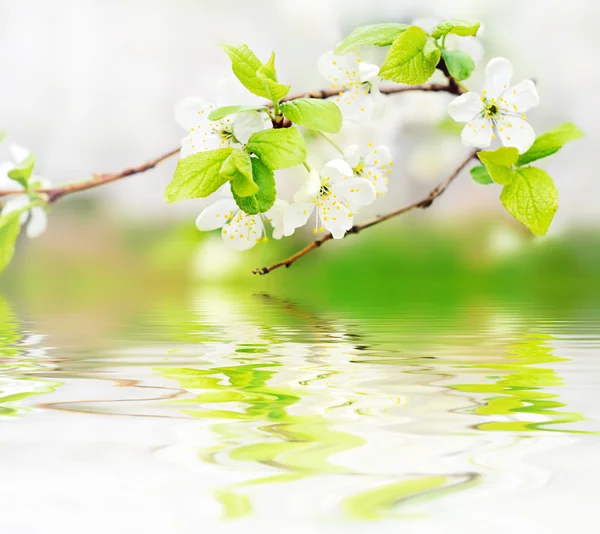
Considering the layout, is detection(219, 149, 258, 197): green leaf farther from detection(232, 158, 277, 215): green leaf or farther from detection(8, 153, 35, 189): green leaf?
detection(8, 153, 35, 189): green leaf

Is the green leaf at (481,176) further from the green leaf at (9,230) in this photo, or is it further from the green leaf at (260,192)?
the green leaf at (9,230)

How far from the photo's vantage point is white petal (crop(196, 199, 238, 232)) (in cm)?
45

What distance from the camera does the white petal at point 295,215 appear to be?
44cm

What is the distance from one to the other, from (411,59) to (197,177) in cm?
14

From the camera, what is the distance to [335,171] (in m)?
0.46

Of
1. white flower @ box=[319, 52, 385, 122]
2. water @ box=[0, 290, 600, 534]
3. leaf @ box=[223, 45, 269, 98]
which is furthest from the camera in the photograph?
white flower @ box=[319, 52, 385, 122]

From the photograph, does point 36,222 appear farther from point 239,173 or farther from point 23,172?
point 239,173

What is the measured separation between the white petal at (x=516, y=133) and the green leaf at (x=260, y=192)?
6.2 inches

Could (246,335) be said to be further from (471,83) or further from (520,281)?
(520,281)

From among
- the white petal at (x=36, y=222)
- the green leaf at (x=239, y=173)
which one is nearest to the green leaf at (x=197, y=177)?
the green leaf at (x=239, y=173)

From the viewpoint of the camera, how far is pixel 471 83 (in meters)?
0.77

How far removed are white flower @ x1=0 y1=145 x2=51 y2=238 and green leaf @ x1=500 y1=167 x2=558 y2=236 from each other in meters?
0.31

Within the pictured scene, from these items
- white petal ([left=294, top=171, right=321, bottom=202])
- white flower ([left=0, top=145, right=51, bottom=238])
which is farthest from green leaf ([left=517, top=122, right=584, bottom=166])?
white flower ([left=0, top=145, right=51, bottom=238])

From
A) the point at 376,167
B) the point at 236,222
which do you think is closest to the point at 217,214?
the point at 236,222
